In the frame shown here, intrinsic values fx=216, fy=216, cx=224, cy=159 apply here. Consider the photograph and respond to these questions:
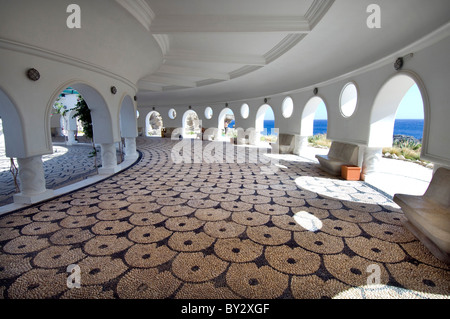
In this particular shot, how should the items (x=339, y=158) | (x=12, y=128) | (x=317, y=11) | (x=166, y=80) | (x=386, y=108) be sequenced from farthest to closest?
(x=166, y=80)
(x=339, y=158)
(x=386, y=108)
(x=317, y=11)
(x=12, y=128)

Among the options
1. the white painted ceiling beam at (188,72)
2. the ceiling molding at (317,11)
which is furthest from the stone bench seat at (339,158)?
the white painted ceiling beam at (188,72)

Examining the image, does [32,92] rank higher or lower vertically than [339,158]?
higher

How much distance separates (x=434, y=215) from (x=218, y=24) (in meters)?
4.99

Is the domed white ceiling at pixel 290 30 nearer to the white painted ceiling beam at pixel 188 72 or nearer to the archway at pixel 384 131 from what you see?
the archway at pixel 384 131

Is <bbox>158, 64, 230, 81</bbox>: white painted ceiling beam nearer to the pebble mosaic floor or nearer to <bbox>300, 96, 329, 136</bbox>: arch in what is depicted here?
<bbox>300, 96, 329, 136</bbox>: arch

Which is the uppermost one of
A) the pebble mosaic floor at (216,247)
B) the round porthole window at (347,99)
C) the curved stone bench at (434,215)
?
the round porthole window at (347,99)

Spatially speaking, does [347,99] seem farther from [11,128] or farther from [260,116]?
[11,128]

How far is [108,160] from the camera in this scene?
6.59 meters

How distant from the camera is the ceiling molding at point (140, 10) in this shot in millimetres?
3869

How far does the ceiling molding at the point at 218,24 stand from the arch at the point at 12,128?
9.92ft

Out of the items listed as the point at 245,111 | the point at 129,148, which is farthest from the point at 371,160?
the point at 245,111
